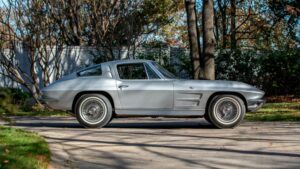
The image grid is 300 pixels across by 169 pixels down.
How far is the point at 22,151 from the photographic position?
25.8ft

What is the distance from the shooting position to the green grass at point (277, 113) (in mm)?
14289

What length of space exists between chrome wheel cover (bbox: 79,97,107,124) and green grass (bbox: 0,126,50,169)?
210 cm

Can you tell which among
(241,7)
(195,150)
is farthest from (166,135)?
(241,7)

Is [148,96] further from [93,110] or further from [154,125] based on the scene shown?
[154,125]

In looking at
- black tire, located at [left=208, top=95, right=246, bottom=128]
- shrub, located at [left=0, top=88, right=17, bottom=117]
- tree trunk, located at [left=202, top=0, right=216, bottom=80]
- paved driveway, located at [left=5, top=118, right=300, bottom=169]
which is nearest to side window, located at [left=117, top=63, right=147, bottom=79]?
paved driveway, located at [left=5, top=118, right=300, bottom=169]

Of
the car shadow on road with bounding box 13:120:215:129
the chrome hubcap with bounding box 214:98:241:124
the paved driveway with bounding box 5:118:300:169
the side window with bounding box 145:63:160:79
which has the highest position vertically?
the side window with bounding box 145:63:160:79

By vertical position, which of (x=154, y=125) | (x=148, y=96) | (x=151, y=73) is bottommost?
(x=154, y=125)

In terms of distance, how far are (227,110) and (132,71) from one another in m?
2.25

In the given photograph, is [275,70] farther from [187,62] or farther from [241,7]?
[241,7]

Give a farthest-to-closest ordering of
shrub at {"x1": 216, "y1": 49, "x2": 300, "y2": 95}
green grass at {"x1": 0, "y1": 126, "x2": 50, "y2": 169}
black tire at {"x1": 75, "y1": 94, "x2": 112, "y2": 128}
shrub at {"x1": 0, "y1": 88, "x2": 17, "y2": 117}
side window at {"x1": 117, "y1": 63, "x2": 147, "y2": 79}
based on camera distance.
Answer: shrub at {"x1": 216, "y1": 49, "x2": 300, "y2": 95}, side window at {"x1": 117, "y1": 63, "x2": 147, "y2": 79}, black tire at {"x1": 75, "y1": 94, "x2": 112, "y2": 128}, green grass at {"x1": 0, "y1": 126, "x2": 50, "y2": 169}, shrub at {"x1": 0, "y1": 88, "x2": 17, "y2": 117}

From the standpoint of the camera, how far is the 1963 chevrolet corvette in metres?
11.8

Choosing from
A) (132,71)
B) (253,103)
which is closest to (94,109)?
(132,71)

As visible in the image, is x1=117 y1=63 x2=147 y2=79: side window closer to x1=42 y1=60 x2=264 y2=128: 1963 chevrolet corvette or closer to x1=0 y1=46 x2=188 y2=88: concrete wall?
x1=42 y1=60 x2=264 y2=128: 1963 chevrolet corvette

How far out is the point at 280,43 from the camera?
27.8 meters
